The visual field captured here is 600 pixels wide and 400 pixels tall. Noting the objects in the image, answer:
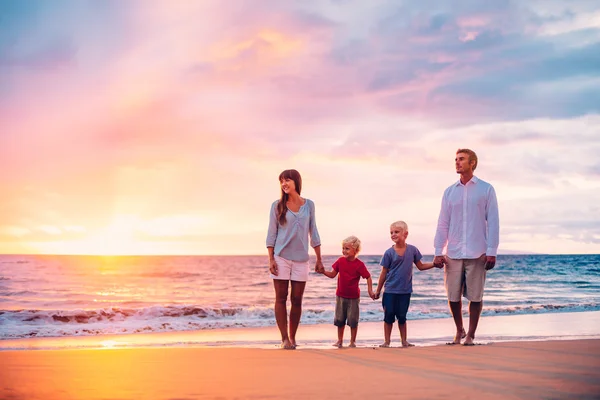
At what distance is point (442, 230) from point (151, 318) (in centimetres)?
914

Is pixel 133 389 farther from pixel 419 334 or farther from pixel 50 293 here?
pixel 50 293

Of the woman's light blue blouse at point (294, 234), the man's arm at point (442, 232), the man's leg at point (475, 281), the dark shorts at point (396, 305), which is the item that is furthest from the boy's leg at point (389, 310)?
the woman's light blue blouse at point (294, 234)

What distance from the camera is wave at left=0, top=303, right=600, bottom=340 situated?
11268 mm

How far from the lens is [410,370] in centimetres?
510

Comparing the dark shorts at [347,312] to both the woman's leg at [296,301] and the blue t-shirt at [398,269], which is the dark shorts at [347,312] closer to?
the blue t-shirt at [398,269]

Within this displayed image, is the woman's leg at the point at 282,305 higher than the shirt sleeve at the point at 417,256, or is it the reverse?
the shirt sleeve at the point at 417,256

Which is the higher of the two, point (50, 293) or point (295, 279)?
point (295, 279)

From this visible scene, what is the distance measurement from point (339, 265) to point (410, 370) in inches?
90.6

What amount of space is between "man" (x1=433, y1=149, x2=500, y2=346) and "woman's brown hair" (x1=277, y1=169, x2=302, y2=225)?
5.68 feet

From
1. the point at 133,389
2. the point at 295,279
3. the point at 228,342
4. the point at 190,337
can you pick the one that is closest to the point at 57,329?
the point at 190,337

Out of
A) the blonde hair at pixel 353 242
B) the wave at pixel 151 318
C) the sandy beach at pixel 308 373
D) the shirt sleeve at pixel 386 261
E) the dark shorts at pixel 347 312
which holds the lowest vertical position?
the wave at pixel 151 318

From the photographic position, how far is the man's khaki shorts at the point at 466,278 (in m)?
6.80

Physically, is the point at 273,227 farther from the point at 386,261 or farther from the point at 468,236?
the point at 468,236

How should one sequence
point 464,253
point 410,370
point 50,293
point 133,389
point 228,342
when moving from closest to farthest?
point 133,389 → point 410,370 → point 464,253 → point 228,342 → point 50,293
